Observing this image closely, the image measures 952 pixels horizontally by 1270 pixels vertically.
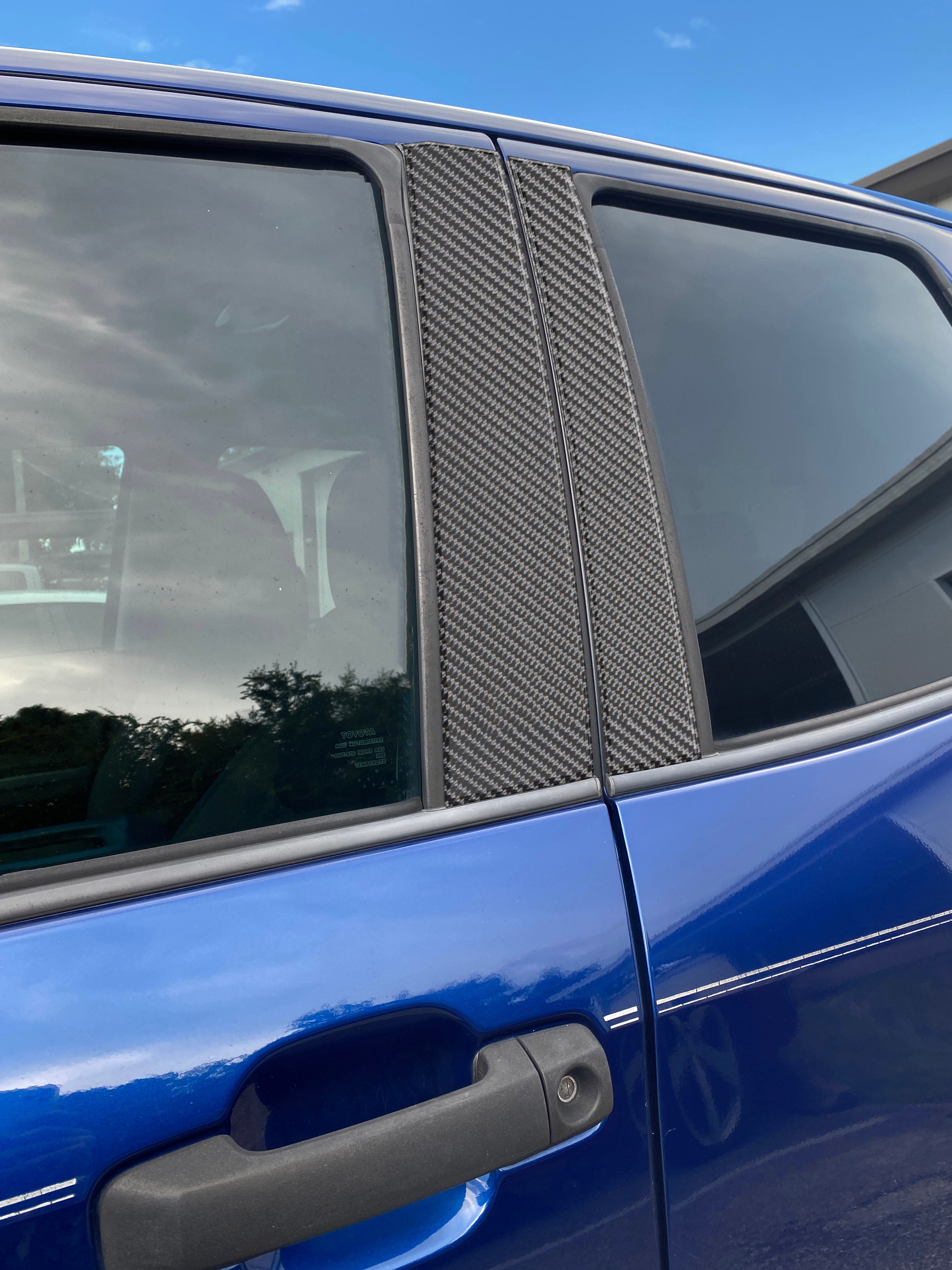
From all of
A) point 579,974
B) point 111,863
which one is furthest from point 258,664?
point 579,974

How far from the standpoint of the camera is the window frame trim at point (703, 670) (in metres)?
1.09

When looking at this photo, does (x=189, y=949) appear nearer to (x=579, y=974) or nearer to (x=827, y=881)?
(x=579, y=974)

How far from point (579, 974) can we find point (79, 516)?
70cm

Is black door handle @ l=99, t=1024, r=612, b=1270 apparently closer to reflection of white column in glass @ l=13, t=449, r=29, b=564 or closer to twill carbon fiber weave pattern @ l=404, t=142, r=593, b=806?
twill carbon fiber weave pattern @ l=404, t=142, r=593, b=806

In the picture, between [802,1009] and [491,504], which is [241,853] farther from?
[802,1009]

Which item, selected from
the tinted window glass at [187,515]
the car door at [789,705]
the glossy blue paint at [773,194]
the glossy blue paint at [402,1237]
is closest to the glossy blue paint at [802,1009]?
the car door at [789,705]

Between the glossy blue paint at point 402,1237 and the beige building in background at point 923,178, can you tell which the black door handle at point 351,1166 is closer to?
the glossy blue paint at point 402,1237

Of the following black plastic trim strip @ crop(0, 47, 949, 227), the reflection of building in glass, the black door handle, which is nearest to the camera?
the black door handle

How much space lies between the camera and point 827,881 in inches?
41.0

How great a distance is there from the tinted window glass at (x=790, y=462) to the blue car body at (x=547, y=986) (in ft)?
Answer: 0.37

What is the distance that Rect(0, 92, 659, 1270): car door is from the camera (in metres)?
0.75

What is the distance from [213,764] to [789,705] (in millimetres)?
746

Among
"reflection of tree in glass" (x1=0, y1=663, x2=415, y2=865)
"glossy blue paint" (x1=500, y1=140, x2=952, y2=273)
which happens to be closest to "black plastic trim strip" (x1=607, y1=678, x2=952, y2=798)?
"reflection of tree in glass" (x1=0, y1=663, x2=415, y2=865)

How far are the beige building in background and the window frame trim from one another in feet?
30.2
